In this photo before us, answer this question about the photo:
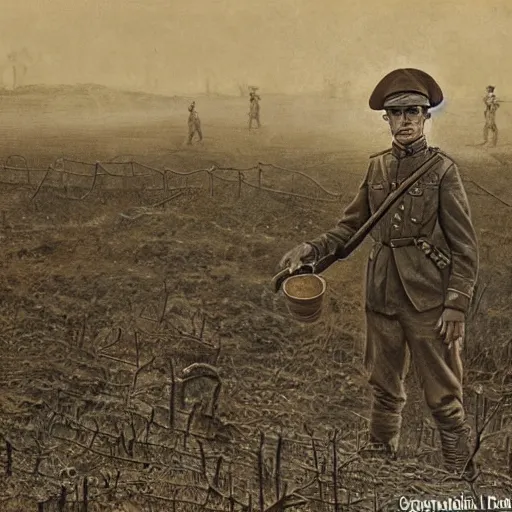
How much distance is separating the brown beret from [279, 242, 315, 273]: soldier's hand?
Answer: 3.41 ft

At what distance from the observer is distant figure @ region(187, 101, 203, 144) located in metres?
5.21

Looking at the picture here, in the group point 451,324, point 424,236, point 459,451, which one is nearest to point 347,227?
point 424,236

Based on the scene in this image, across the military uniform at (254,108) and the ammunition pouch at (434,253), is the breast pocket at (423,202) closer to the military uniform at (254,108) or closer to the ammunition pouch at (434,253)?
the ammunition pouch at (434,253)

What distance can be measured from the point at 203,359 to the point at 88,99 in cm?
198

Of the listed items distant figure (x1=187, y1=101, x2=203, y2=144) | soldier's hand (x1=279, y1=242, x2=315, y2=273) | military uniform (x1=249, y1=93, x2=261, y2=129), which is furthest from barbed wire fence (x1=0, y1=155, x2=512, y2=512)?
distant figure (x1=187, y1=101, x2=203, y2=144)

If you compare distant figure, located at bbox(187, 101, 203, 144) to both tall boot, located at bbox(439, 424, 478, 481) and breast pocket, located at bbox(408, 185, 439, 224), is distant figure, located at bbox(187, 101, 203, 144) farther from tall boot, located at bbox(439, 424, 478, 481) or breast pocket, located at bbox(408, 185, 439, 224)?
tall boot, located at bbox(439, 424, 478, 481)

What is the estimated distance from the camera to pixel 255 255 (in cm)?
506

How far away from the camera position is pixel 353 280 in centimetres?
495

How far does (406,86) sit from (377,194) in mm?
732

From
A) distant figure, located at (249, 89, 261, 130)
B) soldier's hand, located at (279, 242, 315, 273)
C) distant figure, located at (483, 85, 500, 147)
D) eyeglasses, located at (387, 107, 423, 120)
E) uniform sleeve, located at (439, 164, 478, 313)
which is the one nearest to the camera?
uniform sleeve, located at (439, 164, 478, 313)

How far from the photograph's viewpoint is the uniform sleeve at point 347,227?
4930 mm

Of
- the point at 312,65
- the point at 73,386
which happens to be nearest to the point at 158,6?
the point at 312,65

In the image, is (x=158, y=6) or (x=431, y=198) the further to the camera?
(x=158, y=6)

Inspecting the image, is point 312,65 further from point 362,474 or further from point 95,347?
point 362,474
